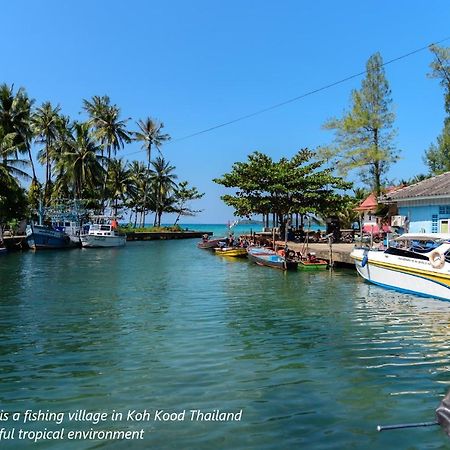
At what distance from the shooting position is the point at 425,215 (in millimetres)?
27094

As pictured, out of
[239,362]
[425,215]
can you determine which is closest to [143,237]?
[425,215]

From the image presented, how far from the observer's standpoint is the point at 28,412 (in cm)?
704

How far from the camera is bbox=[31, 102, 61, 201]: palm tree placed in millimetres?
56594

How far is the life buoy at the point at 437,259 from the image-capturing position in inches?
671

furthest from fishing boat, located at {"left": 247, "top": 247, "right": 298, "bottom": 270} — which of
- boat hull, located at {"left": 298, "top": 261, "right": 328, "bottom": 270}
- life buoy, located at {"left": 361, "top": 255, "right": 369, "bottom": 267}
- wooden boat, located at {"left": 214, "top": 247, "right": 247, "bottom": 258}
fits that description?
life buoy, located at {"left": 361, "top": 255, "right": 369, "bottom": 267}

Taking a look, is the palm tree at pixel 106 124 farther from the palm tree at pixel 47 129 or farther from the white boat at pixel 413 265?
the white boat at pixel 413 265

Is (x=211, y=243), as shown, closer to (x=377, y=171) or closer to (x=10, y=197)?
(x=377, y=171)

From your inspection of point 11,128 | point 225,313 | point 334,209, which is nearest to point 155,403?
point 225,313

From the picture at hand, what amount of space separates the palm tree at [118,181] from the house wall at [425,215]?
154 feet

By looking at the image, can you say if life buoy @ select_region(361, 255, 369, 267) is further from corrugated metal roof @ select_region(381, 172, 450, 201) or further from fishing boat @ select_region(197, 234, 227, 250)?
fishing boat @ select_region(197, 234, 227, 250)

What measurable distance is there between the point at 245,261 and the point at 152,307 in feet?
64.2

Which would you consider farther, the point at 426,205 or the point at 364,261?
the point at 426,205

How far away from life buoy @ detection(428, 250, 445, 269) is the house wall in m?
9.17

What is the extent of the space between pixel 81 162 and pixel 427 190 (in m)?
42.7
